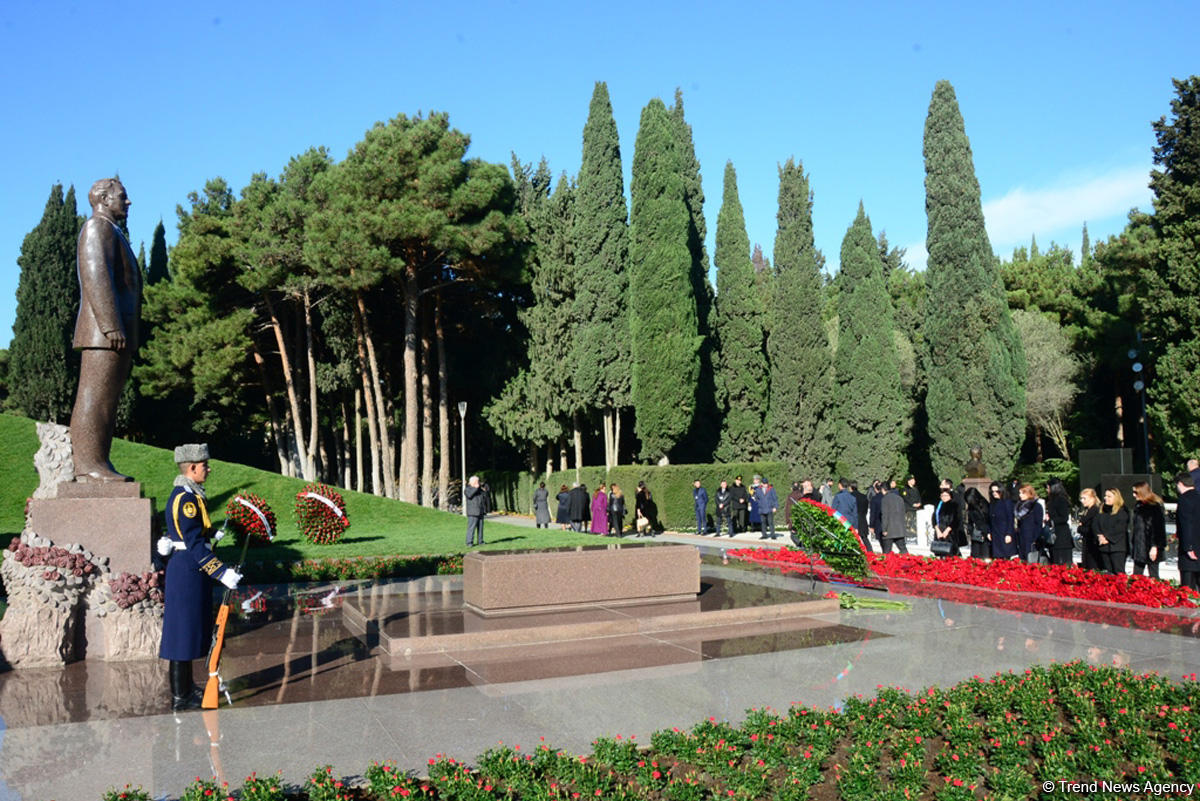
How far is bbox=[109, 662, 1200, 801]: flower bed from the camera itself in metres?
4.07

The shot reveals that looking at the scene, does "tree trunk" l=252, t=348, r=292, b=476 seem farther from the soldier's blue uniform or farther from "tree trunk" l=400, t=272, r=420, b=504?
the soldier's blue uniform

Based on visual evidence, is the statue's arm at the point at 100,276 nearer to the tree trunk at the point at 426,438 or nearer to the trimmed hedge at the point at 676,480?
the trimmed hedge at the point at 676,480

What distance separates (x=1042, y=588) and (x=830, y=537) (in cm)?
247

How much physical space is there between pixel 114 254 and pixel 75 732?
436 cm

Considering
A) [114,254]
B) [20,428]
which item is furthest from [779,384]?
[114,254]

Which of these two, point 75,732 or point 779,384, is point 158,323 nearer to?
point 779,384

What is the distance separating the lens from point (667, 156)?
94.3 ft

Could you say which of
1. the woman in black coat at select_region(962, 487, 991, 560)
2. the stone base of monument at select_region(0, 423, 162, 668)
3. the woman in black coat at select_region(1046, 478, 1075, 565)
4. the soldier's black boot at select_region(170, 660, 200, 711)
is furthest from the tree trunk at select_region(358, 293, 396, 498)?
the soldier's black boot at select_region(170, 660, 200, 711)

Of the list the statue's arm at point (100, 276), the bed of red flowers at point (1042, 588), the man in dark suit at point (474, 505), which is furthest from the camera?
the man in dark suit at point (474, 505)

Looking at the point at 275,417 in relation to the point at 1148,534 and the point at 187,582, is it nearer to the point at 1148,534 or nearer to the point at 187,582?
the point at 187,582

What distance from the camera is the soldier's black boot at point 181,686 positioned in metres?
6.07

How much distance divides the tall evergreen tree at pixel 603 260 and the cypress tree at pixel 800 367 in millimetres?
5769

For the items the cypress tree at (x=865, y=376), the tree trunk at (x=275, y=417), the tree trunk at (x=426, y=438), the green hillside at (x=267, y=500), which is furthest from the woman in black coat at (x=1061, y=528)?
the tree trunk at (x=275, y=417)

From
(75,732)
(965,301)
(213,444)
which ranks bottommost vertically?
(75,732)
